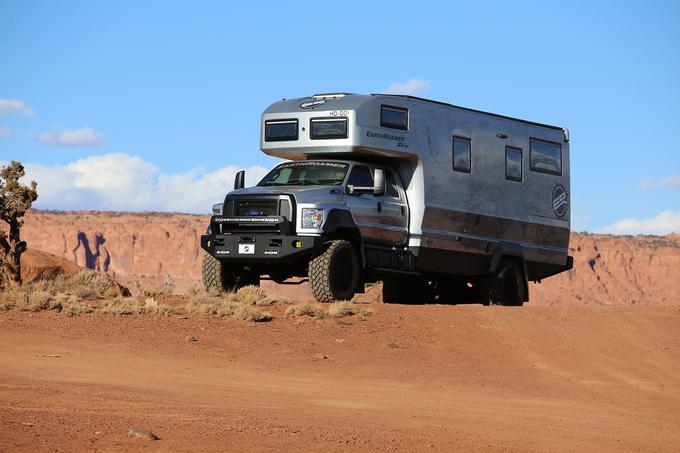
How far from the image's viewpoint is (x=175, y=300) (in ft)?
67.1

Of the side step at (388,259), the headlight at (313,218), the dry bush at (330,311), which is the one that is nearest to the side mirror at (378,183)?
the side step at (388,259)

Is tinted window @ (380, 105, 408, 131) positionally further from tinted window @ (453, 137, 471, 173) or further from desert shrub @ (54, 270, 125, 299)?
desert shrub @ (54, 270, 125, 299)

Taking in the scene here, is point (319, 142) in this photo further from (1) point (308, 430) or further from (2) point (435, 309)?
(1) point (308, 430)

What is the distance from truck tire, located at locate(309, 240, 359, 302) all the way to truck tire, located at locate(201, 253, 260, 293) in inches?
73.6

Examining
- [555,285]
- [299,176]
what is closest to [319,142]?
[299,176]

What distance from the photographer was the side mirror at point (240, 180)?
2069 centimetres

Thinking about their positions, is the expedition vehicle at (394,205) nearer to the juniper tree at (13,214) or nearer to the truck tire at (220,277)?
the truck tire at (220,277)

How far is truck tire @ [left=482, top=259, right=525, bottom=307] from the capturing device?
2267cm

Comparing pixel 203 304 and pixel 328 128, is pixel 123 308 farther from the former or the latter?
pixel 328 128

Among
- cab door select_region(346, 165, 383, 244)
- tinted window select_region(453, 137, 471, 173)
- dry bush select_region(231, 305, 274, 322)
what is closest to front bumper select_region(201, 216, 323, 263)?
dry bush select_region(231, 305, 274, 322)

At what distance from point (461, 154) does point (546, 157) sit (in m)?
2.96

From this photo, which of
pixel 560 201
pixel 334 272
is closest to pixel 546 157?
pixel 560 201

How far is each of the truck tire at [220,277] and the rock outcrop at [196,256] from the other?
57.0 m

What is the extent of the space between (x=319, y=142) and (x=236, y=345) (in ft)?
15.3
